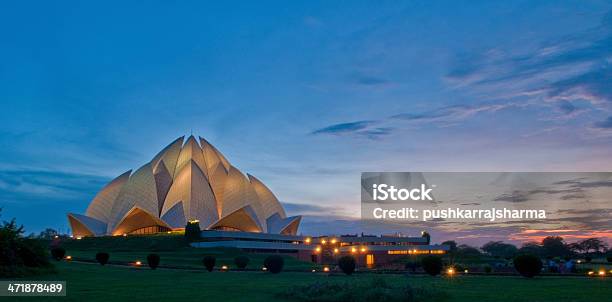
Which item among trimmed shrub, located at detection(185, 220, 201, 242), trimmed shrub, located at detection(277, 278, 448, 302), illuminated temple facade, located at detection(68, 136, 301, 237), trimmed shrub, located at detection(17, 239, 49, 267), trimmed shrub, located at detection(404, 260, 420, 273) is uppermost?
illuminated temple facade, located at detection(68, 136, 301, 237)

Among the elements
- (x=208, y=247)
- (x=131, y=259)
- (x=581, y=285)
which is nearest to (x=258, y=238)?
(x=208, y=247)

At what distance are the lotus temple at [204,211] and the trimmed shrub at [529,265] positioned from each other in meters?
33.9

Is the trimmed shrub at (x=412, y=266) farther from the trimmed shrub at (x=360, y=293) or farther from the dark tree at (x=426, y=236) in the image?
the dark tree at (x=426, y=236)

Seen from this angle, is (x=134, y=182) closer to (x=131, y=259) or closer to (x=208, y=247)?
(x=208, y=247)

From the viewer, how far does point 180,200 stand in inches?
2486

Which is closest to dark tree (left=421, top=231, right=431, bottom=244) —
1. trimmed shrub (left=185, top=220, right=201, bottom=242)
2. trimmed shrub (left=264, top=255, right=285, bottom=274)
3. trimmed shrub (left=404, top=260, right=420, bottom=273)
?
trimmed shrub (left=185, top=220, right=201, bottom=242)

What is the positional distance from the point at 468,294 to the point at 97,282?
1374 centimetres

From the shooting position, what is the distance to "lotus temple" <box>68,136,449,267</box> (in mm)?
62312

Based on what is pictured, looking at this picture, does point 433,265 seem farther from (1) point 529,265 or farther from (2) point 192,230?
(2) point 192,230

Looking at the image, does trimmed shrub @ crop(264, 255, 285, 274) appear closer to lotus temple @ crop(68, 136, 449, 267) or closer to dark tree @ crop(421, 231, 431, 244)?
lotus temple @ crop(68, 136, 449, 267)

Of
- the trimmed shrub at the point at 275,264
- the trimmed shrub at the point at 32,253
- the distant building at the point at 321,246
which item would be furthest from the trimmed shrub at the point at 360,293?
the distant building at the point at 321,246

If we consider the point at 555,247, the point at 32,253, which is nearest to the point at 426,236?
the point at 555,247

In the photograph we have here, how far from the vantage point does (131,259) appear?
41500 millimetres

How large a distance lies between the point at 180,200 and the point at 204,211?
9.87 ft
